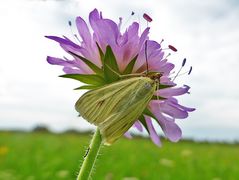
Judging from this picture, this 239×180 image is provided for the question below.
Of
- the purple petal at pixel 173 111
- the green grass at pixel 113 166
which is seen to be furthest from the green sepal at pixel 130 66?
the green grass at pixel 113 166

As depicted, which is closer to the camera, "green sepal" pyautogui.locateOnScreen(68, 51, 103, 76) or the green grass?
"green sepal" pyautogui.locateOnScreen(68, 51, 103, 76)

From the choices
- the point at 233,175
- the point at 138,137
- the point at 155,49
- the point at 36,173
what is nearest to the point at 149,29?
the point at 155,49

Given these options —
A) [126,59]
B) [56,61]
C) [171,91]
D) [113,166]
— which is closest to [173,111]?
[171,91]

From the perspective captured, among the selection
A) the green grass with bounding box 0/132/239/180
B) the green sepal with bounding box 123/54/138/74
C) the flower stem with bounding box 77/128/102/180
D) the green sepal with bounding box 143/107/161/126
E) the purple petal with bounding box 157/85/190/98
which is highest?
the green sepal with bounding box 123/54/138/74

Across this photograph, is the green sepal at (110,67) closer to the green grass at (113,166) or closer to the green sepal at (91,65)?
the green sepal at (91,65)

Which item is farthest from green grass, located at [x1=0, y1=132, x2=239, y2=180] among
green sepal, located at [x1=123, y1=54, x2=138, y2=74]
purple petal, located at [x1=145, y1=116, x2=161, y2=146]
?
green sepal, located at [x1=123, y1=54, x2=138, y2=74]

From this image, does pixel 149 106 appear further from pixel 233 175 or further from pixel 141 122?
pixel 233 175

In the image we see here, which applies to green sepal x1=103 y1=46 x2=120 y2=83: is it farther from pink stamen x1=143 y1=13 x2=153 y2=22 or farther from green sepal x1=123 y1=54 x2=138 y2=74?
pink stamen x1=143 y1=13 x2=153 y2=22
